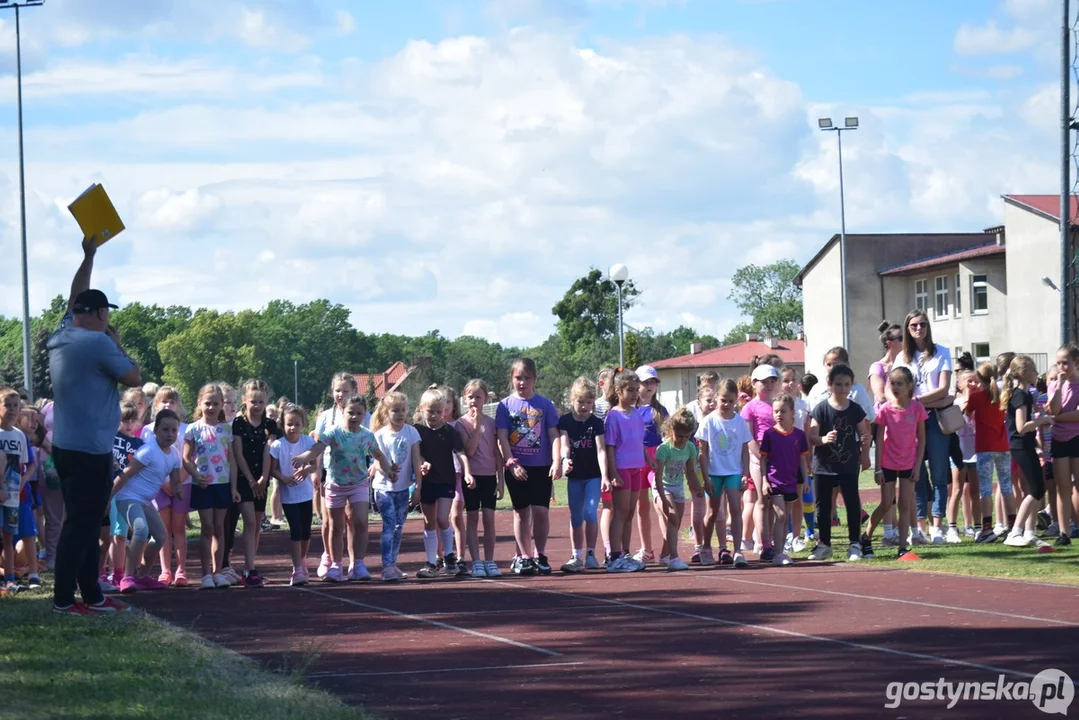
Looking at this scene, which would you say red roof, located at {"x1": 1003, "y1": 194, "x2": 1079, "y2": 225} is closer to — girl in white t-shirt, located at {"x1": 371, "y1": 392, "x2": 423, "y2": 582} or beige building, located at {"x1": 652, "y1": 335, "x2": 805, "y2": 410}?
beige building, located at {"x1": 652, "y1": 335, "x2": 805, "y2": 410}

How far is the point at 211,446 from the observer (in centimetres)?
1204

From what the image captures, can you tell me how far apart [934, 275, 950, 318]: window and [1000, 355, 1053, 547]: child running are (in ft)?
170

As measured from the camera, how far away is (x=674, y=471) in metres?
13.0

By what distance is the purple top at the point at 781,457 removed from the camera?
13.0m

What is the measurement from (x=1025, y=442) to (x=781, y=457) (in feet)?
7.82

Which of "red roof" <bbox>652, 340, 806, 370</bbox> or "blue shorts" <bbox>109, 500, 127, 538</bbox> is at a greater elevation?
"red roof" <bbox>652, 340, 806, 370</bbox>

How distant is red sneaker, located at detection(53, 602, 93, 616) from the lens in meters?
9.00

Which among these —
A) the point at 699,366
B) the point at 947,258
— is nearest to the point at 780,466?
the point at 947,258

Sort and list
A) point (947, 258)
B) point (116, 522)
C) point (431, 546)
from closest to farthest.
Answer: point (116, 522), point (431, 546), point (947, 258)

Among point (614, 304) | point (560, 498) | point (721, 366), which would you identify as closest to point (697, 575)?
point (560, 498)

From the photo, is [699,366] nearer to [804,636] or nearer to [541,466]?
[541,466]

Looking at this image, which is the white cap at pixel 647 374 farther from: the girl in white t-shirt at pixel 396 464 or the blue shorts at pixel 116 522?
the blue shorts at pixel 116 522

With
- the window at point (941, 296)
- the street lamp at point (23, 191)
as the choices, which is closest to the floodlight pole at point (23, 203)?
the street lamp at point (23, 191)

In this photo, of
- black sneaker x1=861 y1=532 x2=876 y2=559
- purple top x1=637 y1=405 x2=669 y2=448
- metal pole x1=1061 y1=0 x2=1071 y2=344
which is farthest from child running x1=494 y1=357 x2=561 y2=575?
metal pole x1=1061 y1=0 x2=1071 y2=344
